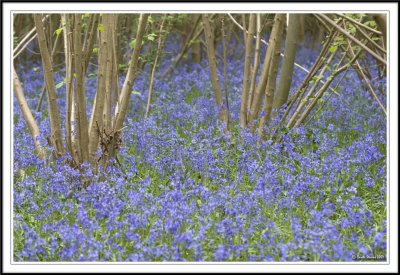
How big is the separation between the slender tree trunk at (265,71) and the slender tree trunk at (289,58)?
0.55ft

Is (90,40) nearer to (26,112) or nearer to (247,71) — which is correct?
(26,112)

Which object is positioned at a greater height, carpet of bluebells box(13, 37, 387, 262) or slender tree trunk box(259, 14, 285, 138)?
slender tree trunk box(259, 14, 285, 138)

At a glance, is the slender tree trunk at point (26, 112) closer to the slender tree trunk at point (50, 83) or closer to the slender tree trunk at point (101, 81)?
the slender tree trunk at point (50, 83)

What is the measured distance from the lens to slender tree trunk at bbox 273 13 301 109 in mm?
6512

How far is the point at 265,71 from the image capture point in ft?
22.1

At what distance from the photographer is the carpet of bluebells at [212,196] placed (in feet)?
13.8

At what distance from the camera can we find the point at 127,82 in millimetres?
5938

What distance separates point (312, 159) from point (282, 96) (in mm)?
1197

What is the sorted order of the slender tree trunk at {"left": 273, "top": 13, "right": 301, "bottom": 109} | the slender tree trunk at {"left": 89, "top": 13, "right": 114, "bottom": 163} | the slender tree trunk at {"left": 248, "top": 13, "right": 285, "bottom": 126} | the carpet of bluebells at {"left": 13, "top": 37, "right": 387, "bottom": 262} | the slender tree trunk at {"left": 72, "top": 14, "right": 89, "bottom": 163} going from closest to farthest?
the carpet of bluebells at {"left": 13, "top": 37, "right": 387, "bottom": 262} < the slender tree trunk at {"left": 72, "top": 14, "right": 89, "bottom": 163} < the slender tree trunk at {"left": 89, "top": 13, "right": 114, "bottom": 163} < the slender tree trunk at {"left": 248, "top": 13, "right": 285, "bottom": 126} < the slender tree trunk at {"left": 273, "top": 13, "right": 301, "bottom": 109}

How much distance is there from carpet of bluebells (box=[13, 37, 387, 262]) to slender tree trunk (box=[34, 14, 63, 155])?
164mm

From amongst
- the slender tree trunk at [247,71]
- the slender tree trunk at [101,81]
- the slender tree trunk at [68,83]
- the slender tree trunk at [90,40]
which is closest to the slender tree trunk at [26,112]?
the slender tree trunk at [68,83]

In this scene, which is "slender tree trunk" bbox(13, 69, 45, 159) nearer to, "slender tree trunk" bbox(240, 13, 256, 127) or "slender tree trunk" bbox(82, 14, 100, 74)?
"slender tree trunk" bbox(82, 14, 100, 74)

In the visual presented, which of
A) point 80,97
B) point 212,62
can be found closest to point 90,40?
point 80,97

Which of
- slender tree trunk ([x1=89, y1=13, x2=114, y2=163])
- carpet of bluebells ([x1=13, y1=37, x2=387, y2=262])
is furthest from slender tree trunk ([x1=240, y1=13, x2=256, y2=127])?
slender tree trunk ([x1=89, y1=13, x2=114, y2=163])
